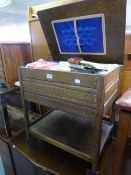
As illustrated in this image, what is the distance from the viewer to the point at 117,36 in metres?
0.83

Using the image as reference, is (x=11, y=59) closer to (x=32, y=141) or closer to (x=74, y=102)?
(x=32, y=141)

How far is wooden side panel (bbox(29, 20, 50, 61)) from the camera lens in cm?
121

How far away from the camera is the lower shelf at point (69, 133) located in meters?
0.87

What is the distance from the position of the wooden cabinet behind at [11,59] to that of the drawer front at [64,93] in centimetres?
46

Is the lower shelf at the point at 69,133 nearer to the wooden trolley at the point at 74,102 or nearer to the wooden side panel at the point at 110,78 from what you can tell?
the wooden trolley at the point at 74,102

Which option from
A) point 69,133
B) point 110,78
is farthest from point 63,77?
point 69,133

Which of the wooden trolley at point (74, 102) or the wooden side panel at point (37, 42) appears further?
the wooden side panel at point (37, 42)

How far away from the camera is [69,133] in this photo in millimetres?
1019

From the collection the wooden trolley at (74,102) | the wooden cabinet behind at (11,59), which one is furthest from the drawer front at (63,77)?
the wooden cabinet behind at (11,59)

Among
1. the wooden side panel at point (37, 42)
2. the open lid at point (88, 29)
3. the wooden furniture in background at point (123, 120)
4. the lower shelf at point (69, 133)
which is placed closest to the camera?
the wooden furniture in background at point (123, 120)

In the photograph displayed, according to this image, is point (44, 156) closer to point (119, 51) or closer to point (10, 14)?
point (119, 51)

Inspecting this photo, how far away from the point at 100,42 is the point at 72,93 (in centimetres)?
42

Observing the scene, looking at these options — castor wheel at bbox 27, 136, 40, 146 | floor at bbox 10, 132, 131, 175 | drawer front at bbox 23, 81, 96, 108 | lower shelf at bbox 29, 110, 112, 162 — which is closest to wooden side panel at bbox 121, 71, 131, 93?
lower shelf at bbox 29, 110, 112, 162

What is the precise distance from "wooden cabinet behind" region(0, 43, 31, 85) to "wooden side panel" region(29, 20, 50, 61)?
12cm
